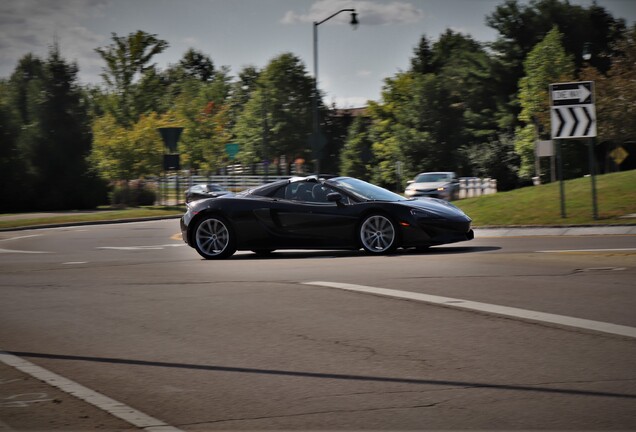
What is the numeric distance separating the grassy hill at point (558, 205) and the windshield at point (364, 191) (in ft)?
22.0

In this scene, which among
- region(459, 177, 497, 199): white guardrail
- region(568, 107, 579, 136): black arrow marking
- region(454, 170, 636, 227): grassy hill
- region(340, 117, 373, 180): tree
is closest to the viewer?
region(568, 107, 579, 136): black arrow marking

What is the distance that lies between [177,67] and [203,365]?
12978cm

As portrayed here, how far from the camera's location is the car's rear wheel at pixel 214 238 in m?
16.5

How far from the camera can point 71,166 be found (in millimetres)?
52469

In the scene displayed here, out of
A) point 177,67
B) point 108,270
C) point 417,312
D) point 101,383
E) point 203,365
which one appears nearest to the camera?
point 101,383

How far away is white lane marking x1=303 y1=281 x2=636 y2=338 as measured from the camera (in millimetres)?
7887

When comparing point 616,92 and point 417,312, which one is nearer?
point 417,312

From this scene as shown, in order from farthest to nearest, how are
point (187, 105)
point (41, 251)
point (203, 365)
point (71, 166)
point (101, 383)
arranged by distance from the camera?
1. point (187, 105)
2. point (71, 166)
3. point (41, 251)
4. point (203, 365)
5. point (101, 383)

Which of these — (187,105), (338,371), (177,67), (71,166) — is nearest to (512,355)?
(338,371)

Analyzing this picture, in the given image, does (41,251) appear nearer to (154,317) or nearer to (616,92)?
(154,317)

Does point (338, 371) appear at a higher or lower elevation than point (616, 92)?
lower

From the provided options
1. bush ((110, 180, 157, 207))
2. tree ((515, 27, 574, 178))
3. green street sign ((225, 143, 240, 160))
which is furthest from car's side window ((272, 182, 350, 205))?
green street sign ((225, 143, 240, 160))

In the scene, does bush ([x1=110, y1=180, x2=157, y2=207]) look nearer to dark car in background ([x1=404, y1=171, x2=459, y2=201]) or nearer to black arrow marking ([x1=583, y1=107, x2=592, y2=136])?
dark car in background ([x1=404, y1=171, x2=459, y2=201])

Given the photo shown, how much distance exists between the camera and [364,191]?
16.4 m
